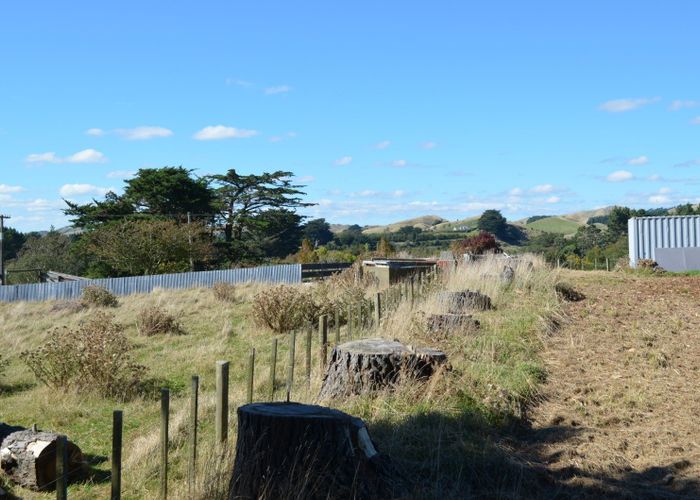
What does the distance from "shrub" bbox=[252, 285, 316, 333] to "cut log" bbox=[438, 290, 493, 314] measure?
9.70ft

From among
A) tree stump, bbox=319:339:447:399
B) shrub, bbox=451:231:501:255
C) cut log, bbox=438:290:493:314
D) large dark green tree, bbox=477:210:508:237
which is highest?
large dark green tree, bbox=477:210:508:237

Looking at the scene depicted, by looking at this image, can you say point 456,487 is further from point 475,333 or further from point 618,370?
point 475,333

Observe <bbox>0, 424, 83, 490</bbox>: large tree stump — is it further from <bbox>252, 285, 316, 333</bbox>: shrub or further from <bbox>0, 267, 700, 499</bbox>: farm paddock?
<bbox>252, 285, 316, 333</bbox>: shrub

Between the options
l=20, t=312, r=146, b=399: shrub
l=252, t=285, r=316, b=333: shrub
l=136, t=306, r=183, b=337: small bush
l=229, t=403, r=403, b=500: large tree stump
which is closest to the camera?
l=229, t=403, r=403, b=500: large tree stump

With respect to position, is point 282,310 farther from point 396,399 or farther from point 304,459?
point 304,459

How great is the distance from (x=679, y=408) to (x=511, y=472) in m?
2.89

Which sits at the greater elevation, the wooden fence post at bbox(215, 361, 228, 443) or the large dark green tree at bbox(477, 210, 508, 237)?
the large dark green tree at bbox(477, 210, 508, 237)

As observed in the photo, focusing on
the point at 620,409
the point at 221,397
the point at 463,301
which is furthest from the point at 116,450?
the point at 463,301

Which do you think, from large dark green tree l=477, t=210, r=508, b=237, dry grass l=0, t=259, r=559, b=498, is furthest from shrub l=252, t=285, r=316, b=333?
large dark green tree l=477, t=210, r=508, b=237

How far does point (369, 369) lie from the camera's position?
7.44 m

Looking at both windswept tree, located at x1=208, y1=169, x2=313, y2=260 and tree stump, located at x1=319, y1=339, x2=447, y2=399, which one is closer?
tree stump, located at x1=319, y1=339, x2=447, y2=399

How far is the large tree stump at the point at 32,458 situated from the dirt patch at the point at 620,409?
4107mm

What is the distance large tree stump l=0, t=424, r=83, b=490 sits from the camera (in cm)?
632

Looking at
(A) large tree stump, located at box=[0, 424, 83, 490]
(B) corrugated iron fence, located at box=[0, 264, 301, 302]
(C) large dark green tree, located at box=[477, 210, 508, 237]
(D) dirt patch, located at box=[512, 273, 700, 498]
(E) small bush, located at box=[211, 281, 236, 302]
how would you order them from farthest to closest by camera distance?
(C) large dark green tree, located at box=[477, 210, 508, 237], (B) corrugated iron fence, located at box=[0, 264, 301, 302], (E) small bush, located at box=[211, 281, 236, 302], (A) large tree stump, located at box=[0, 424, 83, 490], (D) dirt patch, located at box=[512, 273, 700, 498]
